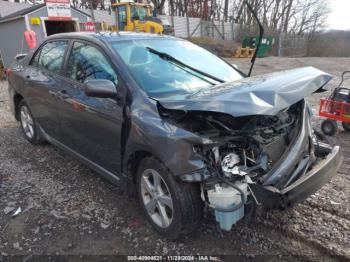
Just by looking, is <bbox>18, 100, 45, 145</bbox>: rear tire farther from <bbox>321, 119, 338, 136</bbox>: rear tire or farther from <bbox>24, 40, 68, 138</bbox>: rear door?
<bbox>321, 119, 338, 136</bbox>: rear tire

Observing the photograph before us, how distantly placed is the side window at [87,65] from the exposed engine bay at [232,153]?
0.95 metres

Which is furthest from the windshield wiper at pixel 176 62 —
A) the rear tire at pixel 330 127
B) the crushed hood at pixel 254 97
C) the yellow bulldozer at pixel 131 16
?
the yellow bulldozer at pixel 131 16

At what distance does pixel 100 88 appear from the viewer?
2900mm

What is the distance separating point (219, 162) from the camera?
7.95ft

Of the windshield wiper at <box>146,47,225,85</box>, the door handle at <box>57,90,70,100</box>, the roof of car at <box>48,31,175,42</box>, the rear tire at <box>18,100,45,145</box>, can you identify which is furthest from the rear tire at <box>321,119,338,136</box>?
the rear tire at <box>18,100,45,145</box>

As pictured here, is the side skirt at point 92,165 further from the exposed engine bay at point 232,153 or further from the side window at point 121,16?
the side window at point 121,16

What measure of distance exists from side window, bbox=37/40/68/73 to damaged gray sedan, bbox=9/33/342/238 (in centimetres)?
10

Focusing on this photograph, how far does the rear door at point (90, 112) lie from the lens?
3.10m

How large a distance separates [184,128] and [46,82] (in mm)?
2489

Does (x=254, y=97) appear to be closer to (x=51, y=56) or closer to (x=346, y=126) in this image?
(x=51, y=56)

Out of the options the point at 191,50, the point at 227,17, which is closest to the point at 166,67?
the point at 191,50

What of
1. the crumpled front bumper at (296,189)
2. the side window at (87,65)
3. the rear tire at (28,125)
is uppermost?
the side window at (87,65)

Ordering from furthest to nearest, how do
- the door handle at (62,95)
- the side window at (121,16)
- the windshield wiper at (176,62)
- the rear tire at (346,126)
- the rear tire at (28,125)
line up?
1. the side window at (121,16)
2. the rear tire at (346,126)
3. the rear tire at (28,125)
4. the door handle at (62,95)
5. the windshield wiper at (176,62)

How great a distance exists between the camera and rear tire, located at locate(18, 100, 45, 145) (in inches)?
193
